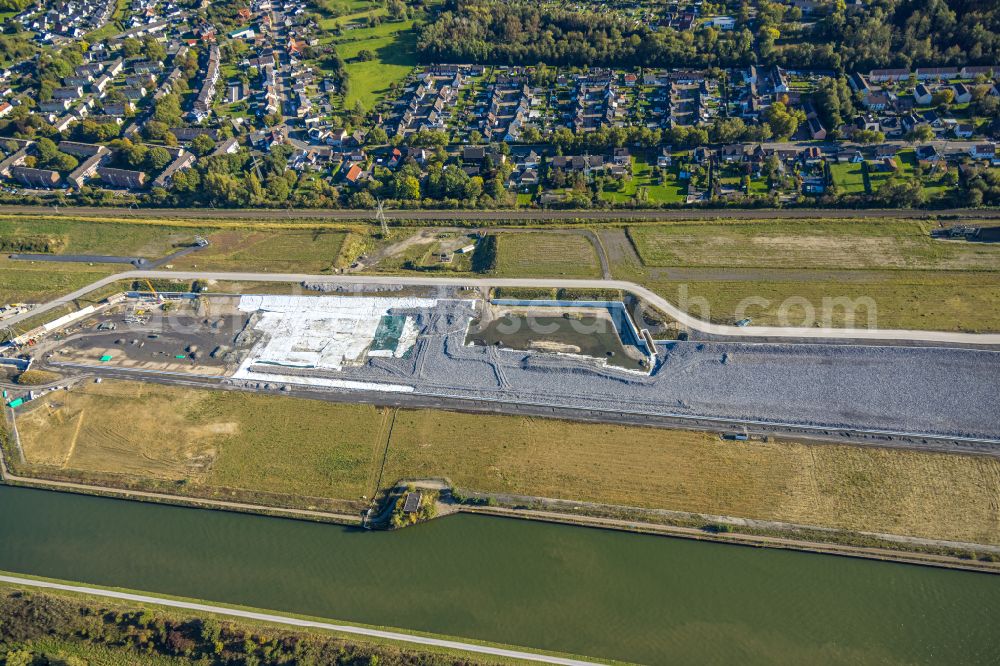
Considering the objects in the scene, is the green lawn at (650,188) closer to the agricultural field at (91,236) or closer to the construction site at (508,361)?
the construction site at (508,361)

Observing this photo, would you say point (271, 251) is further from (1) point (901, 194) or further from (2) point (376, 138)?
(1) point (901, 194)

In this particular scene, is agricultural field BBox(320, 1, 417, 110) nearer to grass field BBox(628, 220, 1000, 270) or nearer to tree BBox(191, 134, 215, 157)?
tree BBox(191, 134, 215, 157)

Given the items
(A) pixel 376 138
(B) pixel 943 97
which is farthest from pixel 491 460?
(B) pixel 943 97

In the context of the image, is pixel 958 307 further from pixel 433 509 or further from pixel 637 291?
pixel 433 509

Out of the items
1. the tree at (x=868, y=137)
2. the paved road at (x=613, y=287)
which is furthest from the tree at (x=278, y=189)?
the tree at (x=868, y=137)

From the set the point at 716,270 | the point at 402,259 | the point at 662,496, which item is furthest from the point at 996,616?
the point at 402,259

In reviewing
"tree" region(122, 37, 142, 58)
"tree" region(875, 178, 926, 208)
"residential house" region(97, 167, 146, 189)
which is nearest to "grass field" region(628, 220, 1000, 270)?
"tree" region(875, 178, 926, 208)
